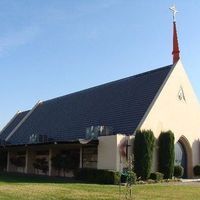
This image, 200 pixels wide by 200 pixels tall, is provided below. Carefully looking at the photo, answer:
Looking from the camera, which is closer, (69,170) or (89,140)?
(89,140)

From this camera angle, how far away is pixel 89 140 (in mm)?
29734

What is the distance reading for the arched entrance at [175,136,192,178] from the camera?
33959 mm

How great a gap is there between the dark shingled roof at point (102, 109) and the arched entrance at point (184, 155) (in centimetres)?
493

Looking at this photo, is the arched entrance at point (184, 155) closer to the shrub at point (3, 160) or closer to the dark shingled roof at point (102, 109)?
the dark shingled roof at point (102, 109)

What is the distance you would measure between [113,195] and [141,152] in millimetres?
11052

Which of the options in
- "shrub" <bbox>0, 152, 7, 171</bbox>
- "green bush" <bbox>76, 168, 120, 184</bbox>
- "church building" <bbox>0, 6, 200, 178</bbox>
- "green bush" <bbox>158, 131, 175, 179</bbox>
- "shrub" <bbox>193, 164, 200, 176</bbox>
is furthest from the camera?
"shrub" <bbox>0, 152, 7, 171</bbox>

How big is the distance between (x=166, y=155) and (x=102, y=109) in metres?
7.01

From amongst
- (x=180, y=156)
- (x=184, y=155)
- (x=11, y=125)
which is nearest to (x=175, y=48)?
(x=184, y=155)

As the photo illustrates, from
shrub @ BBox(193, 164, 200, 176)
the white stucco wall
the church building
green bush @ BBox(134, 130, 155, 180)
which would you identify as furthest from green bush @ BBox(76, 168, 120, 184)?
shrub @ BBox(193, 164, 200, 176)

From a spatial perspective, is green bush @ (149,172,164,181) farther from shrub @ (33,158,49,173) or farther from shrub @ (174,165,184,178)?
shrub @ (33,158,49,173)

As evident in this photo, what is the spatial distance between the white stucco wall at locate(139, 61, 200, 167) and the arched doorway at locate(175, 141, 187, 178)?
0.72 meters

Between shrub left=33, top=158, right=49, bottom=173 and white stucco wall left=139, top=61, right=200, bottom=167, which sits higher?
white stucco wall left=139, top=61, right=200, bottom=167

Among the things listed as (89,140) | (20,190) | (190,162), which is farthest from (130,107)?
(20,190)

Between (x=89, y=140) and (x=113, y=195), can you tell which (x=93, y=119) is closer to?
(x=89, y=140)
